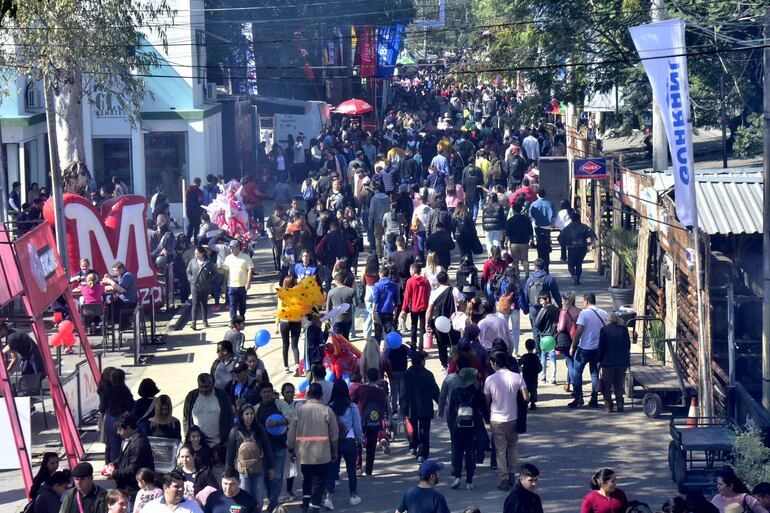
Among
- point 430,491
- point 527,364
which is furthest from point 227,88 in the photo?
point 430,491

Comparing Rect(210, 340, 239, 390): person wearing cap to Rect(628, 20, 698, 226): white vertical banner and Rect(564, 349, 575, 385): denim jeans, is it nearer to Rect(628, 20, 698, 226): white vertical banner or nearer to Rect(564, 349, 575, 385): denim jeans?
Rect(564, 349, 575, 385): denim jeans

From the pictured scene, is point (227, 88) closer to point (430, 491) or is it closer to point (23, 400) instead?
point (23, 400)

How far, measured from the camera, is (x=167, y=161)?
111 ft

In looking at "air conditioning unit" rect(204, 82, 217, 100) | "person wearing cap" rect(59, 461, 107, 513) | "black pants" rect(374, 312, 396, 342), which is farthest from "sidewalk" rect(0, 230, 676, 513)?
"air conditioning unit" rect(204, 82, 217, 100)

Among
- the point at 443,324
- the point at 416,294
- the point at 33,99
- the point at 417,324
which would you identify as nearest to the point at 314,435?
the point at 443,324

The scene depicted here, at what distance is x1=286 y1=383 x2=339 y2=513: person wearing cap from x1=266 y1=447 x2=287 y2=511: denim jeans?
0.72 ft

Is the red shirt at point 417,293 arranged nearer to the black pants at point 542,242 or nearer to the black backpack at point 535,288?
the black backpack at point 535,288

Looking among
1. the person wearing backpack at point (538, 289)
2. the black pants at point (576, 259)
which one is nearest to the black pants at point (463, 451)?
the person wearing backpack at point (538, 289)

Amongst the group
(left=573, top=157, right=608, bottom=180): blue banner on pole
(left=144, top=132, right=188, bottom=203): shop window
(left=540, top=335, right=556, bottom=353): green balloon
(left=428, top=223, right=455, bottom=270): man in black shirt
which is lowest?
(left=540, top=335, right=556, bottom=353): green balloon

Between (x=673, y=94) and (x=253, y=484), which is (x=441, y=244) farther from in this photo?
(x=253, y=484)

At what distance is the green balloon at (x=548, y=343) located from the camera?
→ 52.7 feet

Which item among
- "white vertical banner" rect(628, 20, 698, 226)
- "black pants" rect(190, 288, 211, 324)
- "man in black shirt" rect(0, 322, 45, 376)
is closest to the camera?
"white vertical banner" rect(628, 20, 698, 226)

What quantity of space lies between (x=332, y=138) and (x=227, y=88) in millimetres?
10641

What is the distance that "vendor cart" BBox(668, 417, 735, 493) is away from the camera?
39.7 feet
